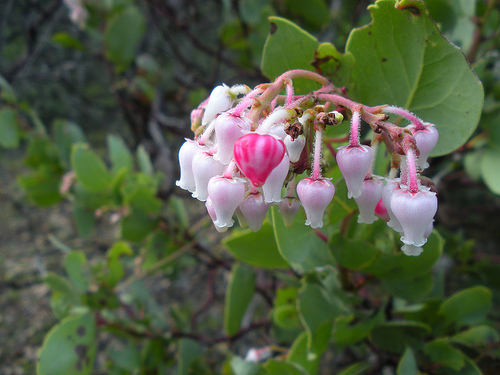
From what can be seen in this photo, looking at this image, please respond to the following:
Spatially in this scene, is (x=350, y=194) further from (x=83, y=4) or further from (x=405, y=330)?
(x=83, y=4)

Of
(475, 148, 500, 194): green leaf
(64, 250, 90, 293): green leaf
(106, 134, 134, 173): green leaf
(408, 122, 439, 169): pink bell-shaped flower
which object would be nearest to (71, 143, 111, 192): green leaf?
(106, 134, 134, 173): green leaf

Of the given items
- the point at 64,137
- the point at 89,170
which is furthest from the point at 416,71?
the point at 64,137

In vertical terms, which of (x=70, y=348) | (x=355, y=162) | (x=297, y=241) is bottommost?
(x=70, y=348)

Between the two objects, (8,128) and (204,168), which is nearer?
(204,168)

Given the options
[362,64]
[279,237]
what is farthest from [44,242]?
[362,64]

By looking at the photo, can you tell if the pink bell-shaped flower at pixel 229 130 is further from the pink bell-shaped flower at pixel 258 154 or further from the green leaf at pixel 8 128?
the green leaf at pixel 8 128

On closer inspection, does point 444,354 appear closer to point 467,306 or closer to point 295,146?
point 467,306

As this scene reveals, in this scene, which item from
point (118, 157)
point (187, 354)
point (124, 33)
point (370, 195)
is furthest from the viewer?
point (124, 33)
